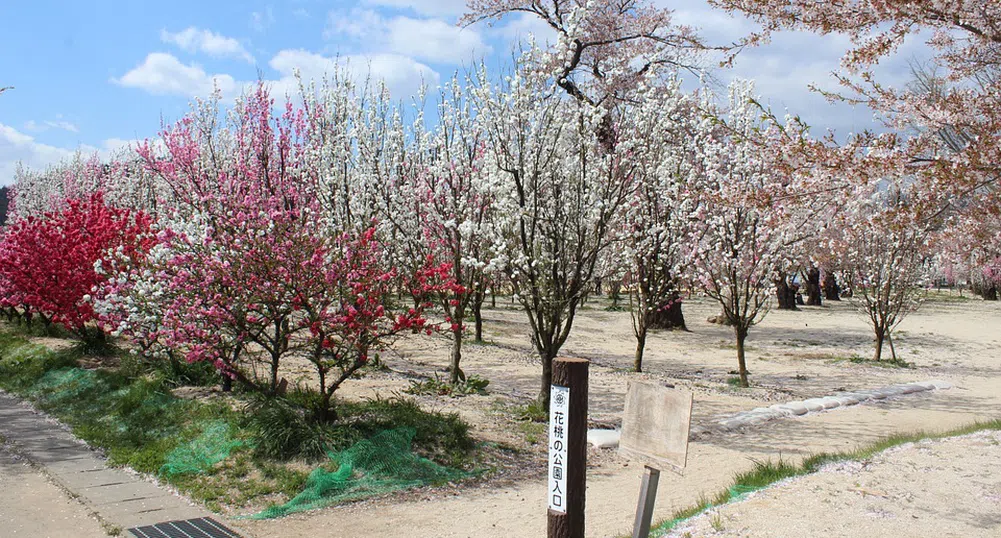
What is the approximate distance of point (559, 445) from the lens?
354 cm

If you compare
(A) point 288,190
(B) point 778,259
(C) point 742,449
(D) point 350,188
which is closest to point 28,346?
(A) point 288,190

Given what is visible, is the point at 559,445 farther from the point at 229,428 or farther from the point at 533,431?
the point at 229,428

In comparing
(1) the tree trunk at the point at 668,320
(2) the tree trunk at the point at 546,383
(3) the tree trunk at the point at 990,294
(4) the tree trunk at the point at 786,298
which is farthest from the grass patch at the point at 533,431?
(3) the tree trunk at the point at 990,294

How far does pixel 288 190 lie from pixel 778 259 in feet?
25.8

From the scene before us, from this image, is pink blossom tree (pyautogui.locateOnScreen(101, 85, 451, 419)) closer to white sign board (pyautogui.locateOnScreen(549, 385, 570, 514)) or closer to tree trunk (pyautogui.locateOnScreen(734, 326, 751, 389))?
white sign board (pyautogui.locateOnScreen(549, 385, 570, 514))

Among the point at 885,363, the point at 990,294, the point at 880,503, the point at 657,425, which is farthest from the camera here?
the point at 990,294

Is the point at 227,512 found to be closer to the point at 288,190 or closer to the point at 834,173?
the point at 834,173

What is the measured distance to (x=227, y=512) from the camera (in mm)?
5367


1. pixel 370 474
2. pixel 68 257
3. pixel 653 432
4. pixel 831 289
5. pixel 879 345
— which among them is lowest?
pixel 370 474

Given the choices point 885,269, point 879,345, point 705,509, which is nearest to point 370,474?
point 705,509

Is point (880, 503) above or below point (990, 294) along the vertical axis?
below

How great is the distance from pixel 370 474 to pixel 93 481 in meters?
2.24

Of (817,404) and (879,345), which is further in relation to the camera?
(879,345)

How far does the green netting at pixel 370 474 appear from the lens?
18.3 ft
